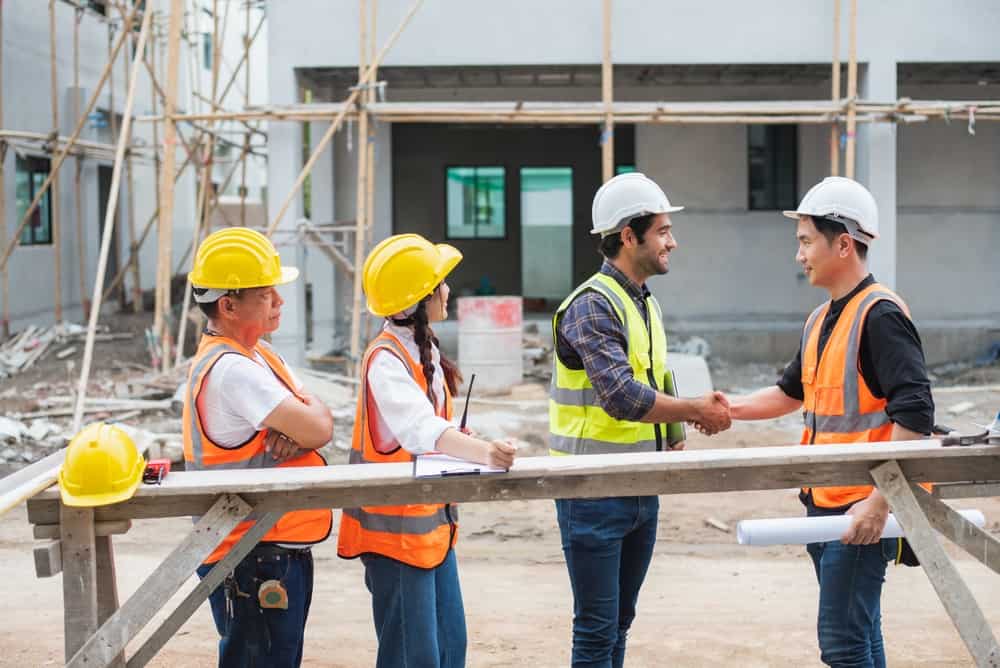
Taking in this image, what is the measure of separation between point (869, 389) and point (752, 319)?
476 inches

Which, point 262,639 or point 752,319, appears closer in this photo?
point 262,639

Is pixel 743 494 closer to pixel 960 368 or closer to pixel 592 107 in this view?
pixel 592 107

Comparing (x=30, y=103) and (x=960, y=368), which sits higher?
(x=30, y=103)

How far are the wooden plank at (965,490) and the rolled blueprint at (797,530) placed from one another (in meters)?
0.08

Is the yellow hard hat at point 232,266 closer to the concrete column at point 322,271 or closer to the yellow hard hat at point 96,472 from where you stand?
the yellow hard hat at point 96,472

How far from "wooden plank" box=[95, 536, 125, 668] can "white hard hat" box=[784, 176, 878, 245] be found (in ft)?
7.22

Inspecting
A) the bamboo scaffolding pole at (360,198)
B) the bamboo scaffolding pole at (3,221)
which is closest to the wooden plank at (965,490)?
the bamboo scaffolding pole at (360,198)

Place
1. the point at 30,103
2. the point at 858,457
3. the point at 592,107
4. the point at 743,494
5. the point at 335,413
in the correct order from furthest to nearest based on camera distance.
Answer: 1. the point at 30,103
2. the point at 592,107
3. the point at 335,413
4. the point at 743,494
5. the point at 858,457

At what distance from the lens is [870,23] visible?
12766 millimetres

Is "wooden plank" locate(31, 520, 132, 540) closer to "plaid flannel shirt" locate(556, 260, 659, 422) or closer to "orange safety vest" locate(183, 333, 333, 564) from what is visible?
"orange safety vest" locate(183, 333, 333, 564)

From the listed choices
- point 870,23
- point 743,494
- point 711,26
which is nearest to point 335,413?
point 743,494

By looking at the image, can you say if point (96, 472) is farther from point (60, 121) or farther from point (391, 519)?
point (60, 121)

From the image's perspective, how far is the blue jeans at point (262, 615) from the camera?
124 inches

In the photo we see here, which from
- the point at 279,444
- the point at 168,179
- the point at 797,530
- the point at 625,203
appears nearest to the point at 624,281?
the point at 625,203
